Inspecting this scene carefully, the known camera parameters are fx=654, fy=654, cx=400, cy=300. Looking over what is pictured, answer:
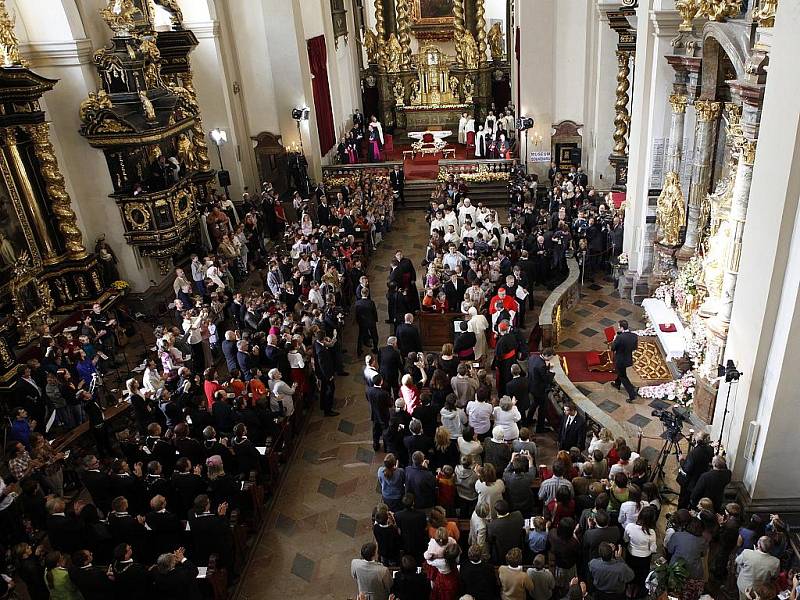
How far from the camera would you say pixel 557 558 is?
18.8 ft

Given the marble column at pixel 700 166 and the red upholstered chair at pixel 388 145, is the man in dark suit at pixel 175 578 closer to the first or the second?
the marble column at pixel 700 166

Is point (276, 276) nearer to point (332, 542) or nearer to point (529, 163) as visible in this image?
point (332, 542)

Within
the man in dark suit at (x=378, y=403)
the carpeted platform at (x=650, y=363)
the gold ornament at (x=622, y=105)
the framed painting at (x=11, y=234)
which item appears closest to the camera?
the man in dark suit at (x=378, y=403)

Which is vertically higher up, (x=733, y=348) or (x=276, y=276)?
(x=733, y=348)

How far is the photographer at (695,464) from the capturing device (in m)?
6.66

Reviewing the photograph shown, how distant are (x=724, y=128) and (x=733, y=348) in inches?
169

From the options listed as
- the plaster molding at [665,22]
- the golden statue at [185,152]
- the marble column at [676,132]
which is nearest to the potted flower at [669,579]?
the marble column at [676,132]

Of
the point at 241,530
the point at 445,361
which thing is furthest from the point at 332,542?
the point at 445,361

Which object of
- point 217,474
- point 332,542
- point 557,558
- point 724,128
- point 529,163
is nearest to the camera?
point 557,558

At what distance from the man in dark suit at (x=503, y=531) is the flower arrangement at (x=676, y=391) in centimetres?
431

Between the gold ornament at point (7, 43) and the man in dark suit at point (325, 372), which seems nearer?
the man in dark suit at point (325, 372)

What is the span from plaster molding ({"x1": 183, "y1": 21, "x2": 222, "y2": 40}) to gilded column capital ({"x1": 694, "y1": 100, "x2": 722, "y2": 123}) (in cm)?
1237

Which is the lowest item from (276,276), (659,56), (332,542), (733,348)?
(332,542)

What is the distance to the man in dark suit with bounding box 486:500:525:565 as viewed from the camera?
5.85m
